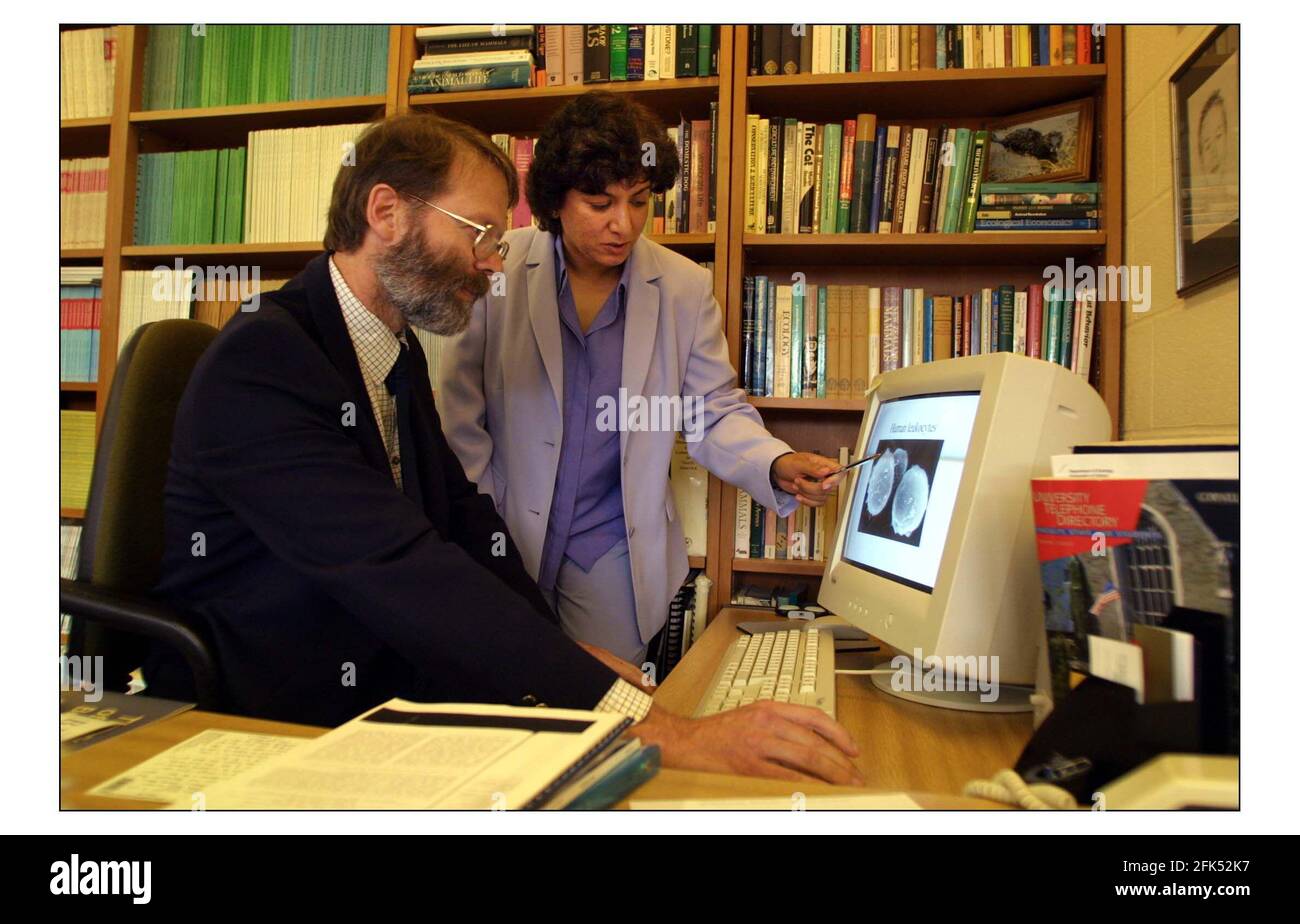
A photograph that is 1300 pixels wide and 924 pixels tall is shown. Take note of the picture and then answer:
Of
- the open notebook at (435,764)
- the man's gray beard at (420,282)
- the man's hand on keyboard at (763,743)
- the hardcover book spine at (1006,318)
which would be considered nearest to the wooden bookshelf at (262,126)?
the hardcover book spine at (1006,318)

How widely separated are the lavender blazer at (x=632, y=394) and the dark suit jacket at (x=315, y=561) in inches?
19.9

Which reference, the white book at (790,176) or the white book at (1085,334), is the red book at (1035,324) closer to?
the white book at (1085,334)

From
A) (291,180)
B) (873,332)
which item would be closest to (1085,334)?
(873,332)

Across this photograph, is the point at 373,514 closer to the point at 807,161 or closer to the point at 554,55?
the point at 807,161

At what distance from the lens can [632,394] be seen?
64.2 inches

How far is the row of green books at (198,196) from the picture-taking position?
7.43 feet

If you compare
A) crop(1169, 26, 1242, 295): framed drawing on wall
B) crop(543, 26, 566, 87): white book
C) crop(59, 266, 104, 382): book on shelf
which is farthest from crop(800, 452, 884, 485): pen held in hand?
crop(59, 266, 104, 382): book on shelf

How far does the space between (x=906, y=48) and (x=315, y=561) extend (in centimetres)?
176

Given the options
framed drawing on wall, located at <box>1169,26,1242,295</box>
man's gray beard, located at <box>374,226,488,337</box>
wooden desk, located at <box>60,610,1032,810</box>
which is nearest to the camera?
wooden desk, located at <box>60,610,1032,810</box>

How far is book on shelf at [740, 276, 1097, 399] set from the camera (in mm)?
1813

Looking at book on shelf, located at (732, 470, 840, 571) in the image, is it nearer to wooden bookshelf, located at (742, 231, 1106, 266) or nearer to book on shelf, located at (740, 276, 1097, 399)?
book on shelf, located at (740, 276, 1097, 399)

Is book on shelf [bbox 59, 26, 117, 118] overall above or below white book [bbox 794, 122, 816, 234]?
above
